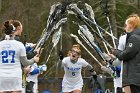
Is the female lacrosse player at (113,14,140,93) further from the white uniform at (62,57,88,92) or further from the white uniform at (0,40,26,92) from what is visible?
the white uniform at (62,57,88,92)

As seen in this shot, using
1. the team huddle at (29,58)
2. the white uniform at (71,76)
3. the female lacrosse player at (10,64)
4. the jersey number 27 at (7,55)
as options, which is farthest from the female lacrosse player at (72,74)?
the jersey number 27 at (7,55)

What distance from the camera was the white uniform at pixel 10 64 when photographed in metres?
8.79

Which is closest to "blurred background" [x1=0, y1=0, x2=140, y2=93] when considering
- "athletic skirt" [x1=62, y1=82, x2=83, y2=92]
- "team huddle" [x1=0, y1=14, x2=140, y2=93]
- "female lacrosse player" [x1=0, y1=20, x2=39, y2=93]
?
"athletic skirt" [x1=62, y1=82, x2=83, y2=92]

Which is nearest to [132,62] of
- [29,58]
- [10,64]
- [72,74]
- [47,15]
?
[10,64]

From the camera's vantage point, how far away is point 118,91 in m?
11.5

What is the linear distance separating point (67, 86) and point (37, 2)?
45.6 feet

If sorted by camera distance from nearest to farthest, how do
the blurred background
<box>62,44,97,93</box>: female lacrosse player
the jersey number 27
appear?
the jersey number 27
<box>62,44,97,93</box>: female lacrosse player
the blurred background

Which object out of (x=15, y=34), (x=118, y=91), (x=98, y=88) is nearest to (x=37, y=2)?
(x=98, y=88)

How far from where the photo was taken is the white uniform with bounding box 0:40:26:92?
8.79 meters

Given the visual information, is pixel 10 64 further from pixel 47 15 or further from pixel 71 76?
pixel 47 15

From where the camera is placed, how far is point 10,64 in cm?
881

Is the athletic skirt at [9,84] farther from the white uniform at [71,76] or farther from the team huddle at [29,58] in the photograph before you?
the white uniform at [71,76]

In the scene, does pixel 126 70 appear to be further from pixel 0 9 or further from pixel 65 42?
pixel 65 42

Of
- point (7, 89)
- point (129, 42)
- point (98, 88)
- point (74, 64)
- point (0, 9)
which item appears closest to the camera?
point (129, 42)
